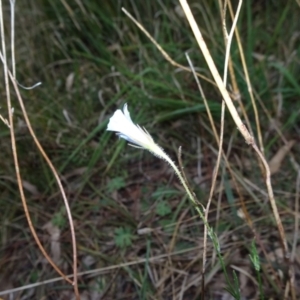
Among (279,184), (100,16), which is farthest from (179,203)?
(100,16)

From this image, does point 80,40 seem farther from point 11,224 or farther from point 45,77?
point 11,224

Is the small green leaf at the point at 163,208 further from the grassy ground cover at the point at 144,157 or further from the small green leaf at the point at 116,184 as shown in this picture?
the small green leaf at the point at 116,184

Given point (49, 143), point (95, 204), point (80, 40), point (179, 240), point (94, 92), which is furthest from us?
point (80, 40)

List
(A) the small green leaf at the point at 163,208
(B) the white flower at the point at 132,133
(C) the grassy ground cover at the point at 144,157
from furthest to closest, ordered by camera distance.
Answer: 1. (A) the small green leaf at the point at 163,208
2. (C) the grassy ground cover at the point at 144,157
3. (B) the white flower at the point at 132,133

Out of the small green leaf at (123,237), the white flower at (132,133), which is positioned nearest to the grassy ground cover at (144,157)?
the small green leaf at (123,237)

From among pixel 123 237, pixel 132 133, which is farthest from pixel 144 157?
pixel 132 133

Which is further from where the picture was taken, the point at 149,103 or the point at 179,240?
the point at 149,103

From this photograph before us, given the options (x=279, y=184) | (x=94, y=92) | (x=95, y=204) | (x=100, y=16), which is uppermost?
(x=100, y=16)

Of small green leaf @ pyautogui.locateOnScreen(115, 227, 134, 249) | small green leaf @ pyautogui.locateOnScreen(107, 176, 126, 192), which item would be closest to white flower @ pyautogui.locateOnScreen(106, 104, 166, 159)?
small green leaf @ pyautogui.locateOnScreen(115, 227, 134, 249)
